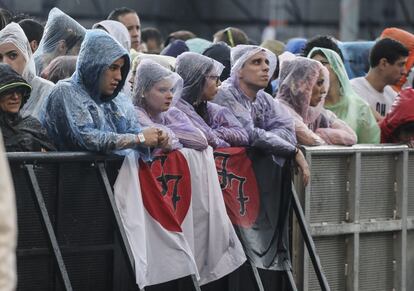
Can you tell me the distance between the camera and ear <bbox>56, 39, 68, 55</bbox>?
8555mm

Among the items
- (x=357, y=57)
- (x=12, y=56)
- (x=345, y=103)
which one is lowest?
(x=345, y=103)

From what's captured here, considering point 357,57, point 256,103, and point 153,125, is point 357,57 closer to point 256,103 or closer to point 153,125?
point 256,103

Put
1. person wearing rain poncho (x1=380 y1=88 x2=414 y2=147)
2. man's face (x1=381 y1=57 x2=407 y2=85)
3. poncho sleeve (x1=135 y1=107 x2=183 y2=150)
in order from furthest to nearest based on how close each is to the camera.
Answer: man's face (x1=381 y1=57 x2=407 y2=85) < person wearing rain poncho (x1=380 y1=88 x2=414 y2=147) < poncho sleeve (x1=135 y1=107 x2=183 y2=150)

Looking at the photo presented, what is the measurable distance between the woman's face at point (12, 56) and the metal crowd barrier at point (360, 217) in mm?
1850

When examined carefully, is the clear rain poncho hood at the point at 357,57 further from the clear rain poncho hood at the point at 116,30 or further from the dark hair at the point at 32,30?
the dark hair at the point at 32,30

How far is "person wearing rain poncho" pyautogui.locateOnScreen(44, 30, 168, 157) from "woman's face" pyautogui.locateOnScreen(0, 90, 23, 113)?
19 cm

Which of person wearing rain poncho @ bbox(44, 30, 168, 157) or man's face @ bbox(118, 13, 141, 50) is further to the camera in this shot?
man's face @ bbox(118, 13, 141, 50)

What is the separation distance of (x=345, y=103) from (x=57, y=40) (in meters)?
2.22

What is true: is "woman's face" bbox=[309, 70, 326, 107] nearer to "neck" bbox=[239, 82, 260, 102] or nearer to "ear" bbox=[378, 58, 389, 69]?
"neck" bbox=[239, 82, 260, 102]

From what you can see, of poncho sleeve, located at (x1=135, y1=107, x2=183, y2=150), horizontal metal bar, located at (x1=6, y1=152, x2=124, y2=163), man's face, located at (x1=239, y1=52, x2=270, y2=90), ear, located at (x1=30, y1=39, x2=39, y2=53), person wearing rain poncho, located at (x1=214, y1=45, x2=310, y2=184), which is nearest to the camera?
horizontal metal bar, located at (x1=6, y1=152, x2=124, y2=163)

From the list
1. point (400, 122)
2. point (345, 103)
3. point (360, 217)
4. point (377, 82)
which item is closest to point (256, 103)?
point (360, 217)

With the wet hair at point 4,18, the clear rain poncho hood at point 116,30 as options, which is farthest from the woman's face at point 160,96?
the clear rain poncho hood at point 116,30

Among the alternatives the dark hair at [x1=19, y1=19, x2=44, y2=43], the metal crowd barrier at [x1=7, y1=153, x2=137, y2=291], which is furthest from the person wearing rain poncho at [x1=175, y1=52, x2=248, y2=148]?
the dark hair at [x1=19, y1=19, x2=44, y2=43]

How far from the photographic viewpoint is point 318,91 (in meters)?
8.84
